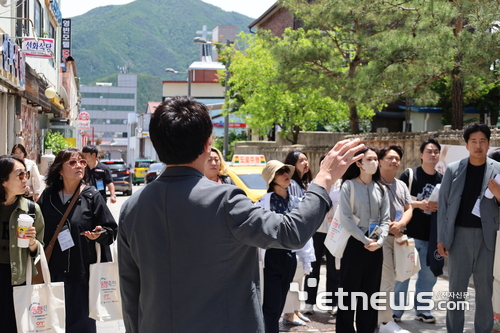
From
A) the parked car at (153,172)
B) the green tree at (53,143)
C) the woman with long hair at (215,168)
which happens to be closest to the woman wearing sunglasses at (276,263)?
the woman with long hair at (215,168)

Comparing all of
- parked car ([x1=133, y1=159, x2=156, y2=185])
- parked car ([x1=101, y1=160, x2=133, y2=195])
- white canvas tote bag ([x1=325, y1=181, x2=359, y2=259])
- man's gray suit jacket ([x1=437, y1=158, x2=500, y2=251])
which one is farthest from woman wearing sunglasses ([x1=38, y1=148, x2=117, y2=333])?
parked car ([x1=133, y1=159, x2=156, y2=185])

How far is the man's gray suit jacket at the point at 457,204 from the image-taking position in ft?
17.1

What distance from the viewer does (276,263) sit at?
5449mm

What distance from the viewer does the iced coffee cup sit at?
14.1ft

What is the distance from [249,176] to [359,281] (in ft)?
22.1

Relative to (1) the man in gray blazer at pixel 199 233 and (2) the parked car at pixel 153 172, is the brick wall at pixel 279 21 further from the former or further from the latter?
(1) the man in gray blazer at pixel 199 233

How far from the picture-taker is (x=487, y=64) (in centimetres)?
929

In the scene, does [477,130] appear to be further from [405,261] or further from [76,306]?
[76,306]

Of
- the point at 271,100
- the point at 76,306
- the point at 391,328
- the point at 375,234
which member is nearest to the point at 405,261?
the point at 375,234

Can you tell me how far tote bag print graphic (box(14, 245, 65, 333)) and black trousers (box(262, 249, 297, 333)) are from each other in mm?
1850

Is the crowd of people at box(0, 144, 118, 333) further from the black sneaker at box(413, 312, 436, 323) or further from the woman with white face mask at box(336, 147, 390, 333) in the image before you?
the black sneaker at box(413, 312, 436, 323)

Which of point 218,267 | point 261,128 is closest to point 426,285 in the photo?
point 218,267

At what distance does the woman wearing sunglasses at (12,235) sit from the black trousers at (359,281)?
114 inches

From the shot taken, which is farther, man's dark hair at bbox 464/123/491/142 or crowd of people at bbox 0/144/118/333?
man's dark hair at bbox 464/123/491/142
